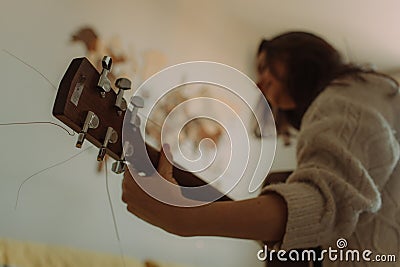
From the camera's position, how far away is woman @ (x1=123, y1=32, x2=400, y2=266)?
53 centimetres

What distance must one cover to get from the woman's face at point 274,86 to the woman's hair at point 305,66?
11mm

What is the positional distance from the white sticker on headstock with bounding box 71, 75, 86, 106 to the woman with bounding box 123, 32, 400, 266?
0.42 ft

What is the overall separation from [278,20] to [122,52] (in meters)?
0.52

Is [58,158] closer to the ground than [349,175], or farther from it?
closer to the ground

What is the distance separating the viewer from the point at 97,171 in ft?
2.86

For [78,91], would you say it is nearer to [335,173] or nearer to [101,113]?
[101,113]

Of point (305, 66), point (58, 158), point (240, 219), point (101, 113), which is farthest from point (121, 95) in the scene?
point (305, 66)

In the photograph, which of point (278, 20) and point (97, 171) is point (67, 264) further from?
point (278, 20)

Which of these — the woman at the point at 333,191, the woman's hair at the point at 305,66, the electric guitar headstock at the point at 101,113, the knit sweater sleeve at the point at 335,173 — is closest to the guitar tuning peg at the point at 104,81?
the electric guitar headstock at the point at 101,113

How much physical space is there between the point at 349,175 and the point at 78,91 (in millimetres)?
310

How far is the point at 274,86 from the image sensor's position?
978mm

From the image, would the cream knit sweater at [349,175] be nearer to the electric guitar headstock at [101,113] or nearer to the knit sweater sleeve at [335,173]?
the knit sweater sleeve at [335,173]

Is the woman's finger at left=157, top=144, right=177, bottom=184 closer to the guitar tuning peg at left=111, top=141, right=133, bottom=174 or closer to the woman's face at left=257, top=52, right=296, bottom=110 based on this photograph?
the guitar tuning peg at left=111, top=141, right=133, bottom=174

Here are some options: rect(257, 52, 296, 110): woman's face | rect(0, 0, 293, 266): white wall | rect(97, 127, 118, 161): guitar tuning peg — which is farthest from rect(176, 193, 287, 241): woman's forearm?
rect(257, 52, 296, 110): woman's face
